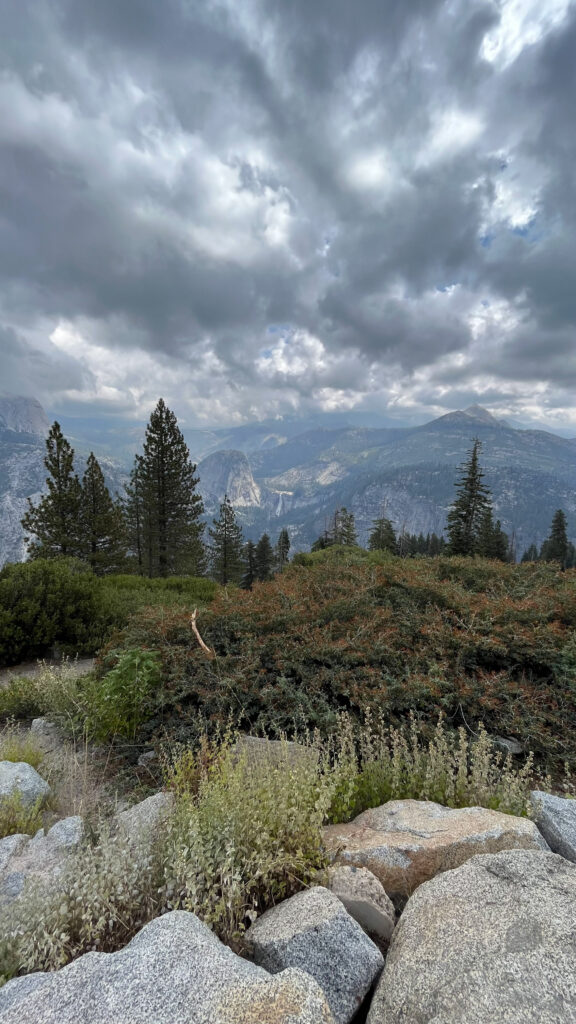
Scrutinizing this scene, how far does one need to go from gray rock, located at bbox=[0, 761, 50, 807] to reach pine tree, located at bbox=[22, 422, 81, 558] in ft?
71.8

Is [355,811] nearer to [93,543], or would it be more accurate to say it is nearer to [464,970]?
[464,970]

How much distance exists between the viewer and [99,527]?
25.8m

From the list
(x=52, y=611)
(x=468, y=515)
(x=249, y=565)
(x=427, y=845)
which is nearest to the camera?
(x=427, y=845)

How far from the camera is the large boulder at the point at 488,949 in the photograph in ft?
5.32

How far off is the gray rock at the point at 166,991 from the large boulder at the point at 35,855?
1036 millimetres

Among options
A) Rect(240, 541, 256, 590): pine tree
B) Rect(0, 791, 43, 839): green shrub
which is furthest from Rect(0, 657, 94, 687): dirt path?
Rect(240, 541, 256, 590): pine tree

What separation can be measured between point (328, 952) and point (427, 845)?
1.08 metres

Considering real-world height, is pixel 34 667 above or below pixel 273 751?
below

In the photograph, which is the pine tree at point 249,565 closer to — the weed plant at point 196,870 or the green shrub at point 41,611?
the green shrub at point 41,611

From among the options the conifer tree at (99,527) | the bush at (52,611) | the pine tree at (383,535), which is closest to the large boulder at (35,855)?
the bush at (52,611)

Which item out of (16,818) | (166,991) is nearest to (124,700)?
(16,818)

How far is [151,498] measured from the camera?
30.3m

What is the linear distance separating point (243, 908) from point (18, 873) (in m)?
1.72

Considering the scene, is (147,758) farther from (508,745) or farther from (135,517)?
(135,517)
